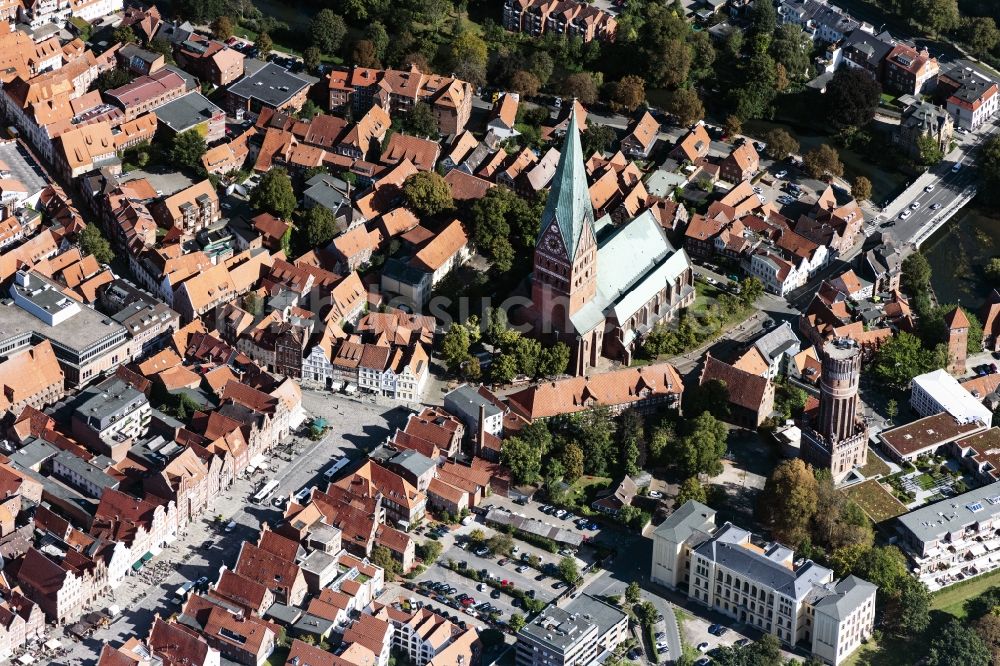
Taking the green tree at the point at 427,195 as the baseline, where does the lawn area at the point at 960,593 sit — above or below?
below

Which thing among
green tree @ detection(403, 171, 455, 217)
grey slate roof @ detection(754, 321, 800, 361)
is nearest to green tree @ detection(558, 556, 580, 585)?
grey slate roof @ detection(754, 321, 800, 361)

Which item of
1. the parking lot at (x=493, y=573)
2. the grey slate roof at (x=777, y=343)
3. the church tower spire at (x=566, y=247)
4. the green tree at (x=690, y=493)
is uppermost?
the church tower spire at (x=566, y=247)

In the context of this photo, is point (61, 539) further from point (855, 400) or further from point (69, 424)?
point (855, 400)

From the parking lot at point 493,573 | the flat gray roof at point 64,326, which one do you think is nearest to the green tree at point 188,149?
the flat gray roof at point 64,326

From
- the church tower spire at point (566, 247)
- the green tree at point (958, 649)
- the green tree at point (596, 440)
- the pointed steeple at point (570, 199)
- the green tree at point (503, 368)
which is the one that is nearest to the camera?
the green tree at point (958, 649)

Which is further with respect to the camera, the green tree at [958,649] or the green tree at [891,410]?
the green tree at [891,410]

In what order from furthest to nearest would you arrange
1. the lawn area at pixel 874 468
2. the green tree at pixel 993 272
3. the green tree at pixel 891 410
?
the green tree at pixel 993 272, the green tree at pixel 891 410, the lawn area at pixel 874 468

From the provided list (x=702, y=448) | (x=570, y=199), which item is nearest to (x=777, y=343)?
(x=702, y=448)

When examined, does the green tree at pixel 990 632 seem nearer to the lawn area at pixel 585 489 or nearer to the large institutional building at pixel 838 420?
the large institutional building at pixel 838 420
